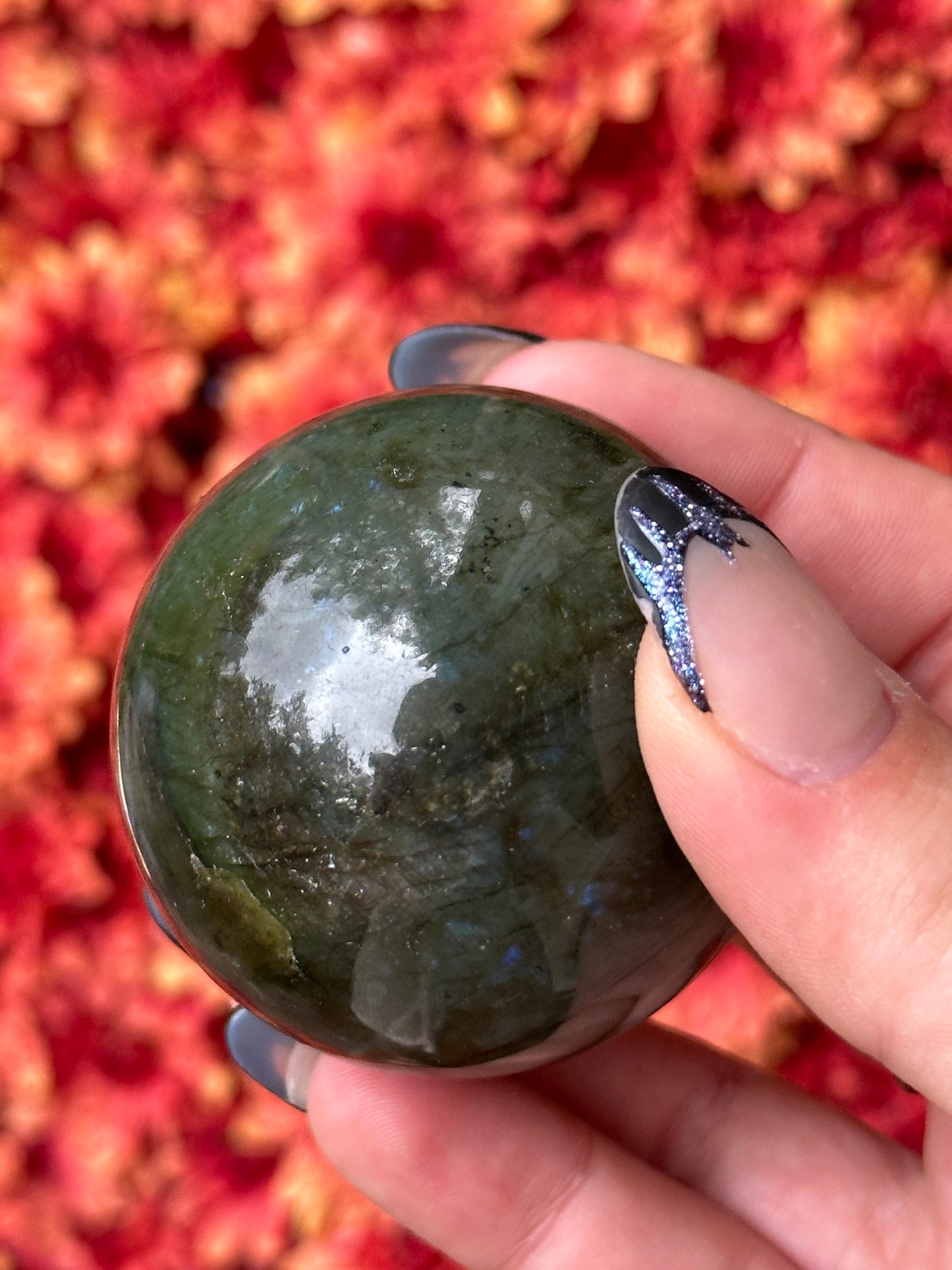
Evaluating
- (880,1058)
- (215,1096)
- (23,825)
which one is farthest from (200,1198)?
(880,1058)

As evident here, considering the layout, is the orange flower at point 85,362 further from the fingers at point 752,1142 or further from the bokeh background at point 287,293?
the fingers at point 752,1142

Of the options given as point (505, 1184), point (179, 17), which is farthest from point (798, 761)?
point (179, 17)

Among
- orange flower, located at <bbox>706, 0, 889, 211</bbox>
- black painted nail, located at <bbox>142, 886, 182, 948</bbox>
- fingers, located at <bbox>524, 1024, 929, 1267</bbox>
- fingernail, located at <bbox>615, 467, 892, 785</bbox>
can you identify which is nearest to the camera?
fingernail, located at <bbox>615, 467, 892, 785</bbox>

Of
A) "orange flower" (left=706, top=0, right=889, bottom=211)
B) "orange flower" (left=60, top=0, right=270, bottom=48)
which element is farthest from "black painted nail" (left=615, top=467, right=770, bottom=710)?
"orange flower" (left=60, top=0, right=270, bottom=48)

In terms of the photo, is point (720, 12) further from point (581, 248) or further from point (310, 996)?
point (310, 996)

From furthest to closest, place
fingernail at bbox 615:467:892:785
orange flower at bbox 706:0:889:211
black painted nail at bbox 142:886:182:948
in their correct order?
orange flower at bbox 706:0:889:211, black painted nail at bbox 142:886:182:948, fingernail at bbox 615:467:892:785

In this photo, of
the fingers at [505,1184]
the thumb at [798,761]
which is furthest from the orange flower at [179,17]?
→ the fingers at [505,1184]

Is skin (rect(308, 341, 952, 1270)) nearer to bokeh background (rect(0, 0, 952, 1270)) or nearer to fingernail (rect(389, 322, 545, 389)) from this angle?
fingernail (rect(389, 322, 545, 389))
